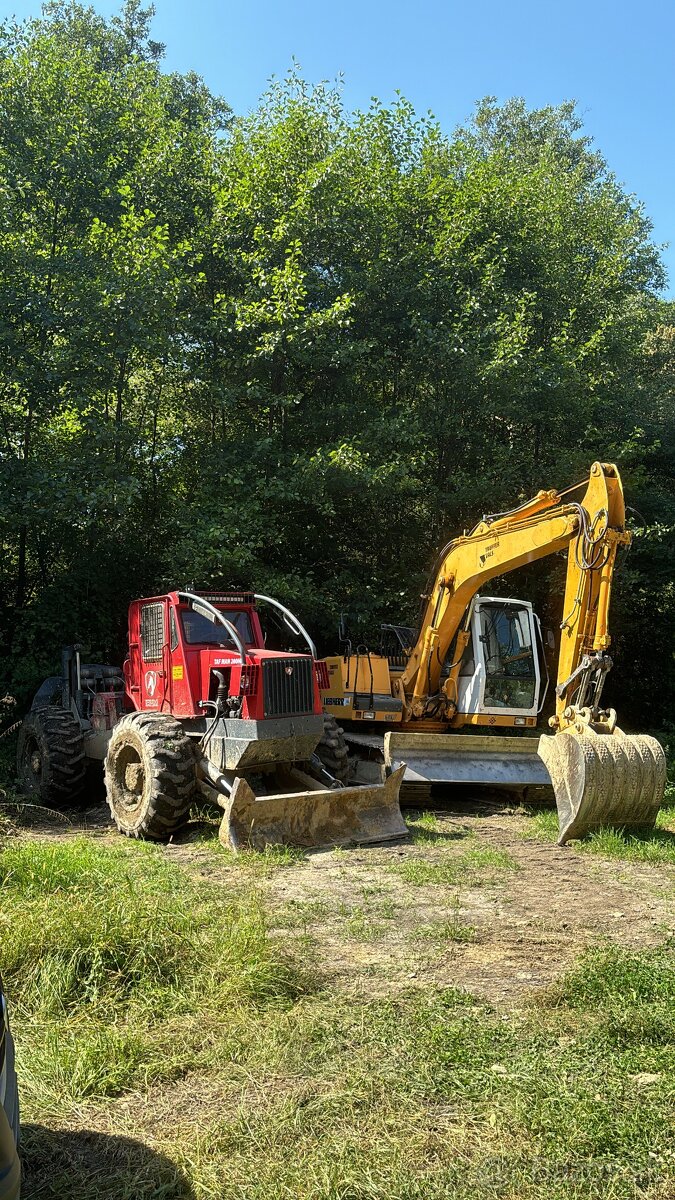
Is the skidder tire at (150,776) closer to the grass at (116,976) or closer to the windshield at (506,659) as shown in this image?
the grass at (116,976)

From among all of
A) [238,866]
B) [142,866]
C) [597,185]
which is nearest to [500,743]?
[238,866]

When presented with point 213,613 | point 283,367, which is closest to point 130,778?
point 213,613

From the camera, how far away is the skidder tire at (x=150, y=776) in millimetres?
8797

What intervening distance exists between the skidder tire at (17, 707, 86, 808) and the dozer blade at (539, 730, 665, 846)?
227 inches

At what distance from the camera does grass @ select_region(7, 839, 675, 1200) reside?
319cm

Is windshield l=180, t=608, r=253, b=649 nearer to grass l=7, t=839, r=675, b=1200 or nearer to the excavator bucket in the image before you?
the excavator bucket

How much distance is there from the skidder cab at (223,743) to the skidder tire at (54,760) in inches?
0.7

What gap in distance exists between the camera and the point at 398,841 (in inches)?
355

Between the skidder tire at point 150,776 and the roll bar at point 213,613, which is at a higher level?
the roll bar at point 213,613

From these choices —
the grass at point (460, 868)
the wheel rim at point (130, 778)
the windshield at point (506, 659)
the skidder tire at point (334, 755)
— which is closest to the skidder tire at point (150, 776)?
the wheel rim at point (130, 778)

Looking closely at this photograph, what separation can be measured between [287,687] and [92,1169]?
19.9ft

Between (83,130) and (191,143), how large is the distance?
7.08 ft

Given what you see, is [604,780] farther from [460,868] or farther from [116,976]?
[116,976]

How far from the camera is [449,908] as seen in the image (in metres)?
6.53
